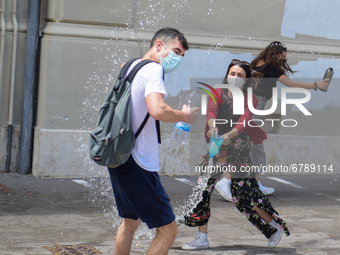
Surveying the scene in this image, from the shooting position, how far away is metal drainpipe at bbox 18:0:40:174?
7.75 m

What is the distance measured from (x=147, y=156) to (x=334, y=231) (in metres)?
3.07

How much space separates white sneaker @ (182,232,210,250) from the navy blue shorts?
1.35 m

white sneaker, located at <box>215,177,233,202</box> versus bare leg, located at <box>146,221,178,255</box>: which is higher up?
bare leg, located at <box>146,221,178,255</box>

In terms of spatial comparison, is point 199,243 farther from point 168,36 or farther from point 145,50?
point 145,50

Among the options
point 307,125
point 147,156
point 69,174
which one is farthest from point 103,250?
point 307,125

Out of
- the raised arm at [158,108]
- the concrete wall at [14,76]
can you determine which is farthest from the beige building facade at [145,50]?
the raised arm at [158,108]

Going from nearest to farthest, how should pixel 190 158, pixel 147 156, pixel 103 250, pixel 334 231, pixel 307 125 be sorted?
pixel 147 156, pixel 103 250, pixel 334 231, pixel 190 158, pixel 307 125

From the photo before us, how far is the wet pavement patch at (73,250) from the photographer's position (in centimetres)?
425

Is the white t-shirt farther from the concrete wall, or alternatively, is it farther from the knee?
the concrete wall

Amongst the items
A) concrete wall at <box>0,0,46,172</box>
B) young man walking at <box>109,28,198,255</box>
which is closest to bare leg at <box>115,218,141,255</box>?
young man walking at <box>109,28,198,255</box>

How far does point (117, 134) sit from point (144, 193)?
44 centimetres

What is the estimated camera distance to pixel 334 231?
549 cm

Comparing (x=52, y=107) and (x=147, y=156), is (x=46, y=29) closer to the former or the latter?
(x=52, y=107)

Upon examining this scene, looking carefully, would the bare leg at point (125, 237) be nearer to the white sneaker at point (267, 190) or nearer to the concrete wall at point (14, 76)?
the white sneaker at point (267, 190)
